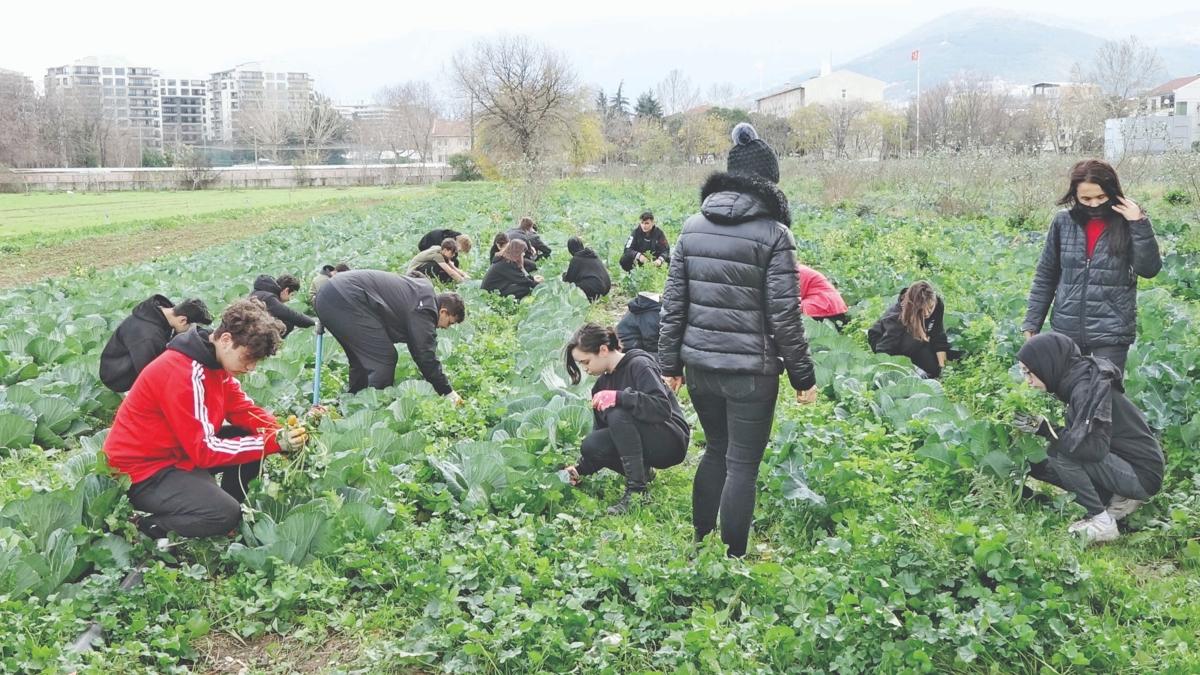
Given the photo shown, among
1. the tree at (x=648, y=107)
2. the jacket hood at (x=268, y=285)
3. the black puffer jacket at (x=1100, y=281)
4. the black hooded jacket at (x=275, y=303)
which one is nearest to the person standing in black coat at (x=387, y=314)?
the black hooded jacket at (x=275, y=303)

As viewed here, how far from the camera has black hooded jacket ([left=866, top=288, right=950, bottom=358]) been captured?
7184mm

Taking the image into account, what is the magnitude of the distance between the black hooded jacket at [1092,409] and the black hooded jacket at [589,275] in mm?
7052

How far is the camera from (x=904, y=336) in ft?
23.6

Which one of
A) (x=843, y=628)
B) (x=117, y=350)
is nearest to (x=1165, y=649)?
(x=843, y=628)

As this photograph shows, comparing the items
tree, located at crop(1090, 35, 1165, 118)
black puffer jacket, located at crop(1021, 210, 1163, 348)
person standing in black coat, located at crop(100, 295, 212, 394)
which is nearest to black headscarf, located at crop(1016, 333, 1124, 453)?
black puffer jacket, located at crop(1021, 210, 1163, 348)

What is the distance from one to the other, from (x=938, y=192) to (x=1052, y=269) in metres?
15.6

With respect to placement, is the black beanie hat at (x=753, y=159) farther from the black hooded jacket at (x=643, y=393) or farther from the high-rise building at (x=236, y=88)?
the high-rise building at (x=236, y=88)

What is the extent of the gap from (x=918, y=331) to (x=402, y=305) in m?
3.63

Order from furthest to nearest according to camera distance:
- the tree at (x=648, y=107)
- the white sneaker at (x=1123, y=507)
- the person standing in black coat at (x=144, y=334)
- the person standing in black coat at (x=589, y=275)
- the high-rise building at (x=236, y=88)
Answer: the high-rise building at (x=236, y=88), the tree at (x=648, y=107), the person standing in black coat at (x=589, y=275), the person standing in black coat at (x=144, y=334), the white sneaker at (x=1123, y=507)

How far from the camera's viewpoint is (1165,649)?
3324 mm

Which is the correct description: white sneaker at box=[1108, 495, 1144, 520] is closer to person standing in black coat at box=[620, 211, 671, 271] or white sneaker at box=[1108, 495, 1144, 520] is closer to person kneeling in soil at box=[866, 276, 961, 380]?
person kneeling in soil at box=[866, 276, 961, 380]

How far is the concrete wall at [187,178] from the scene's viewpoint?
5088cm

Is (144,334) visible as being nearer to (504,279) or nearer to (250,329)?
(250,329)

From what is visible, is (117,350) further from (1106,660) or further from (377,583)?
Answer: (1106,660)
